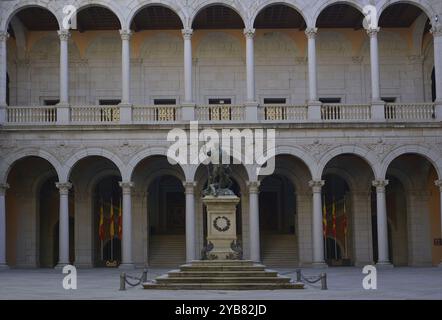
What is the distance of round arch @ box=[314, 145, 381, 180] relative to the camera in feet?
117

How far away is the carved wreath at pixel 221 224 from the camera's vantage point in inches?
1003

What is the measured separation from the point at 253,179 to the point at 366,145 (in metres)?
5.13

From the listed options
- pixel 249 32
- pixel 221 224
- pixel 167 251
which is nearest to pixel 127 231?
pixel 167 251

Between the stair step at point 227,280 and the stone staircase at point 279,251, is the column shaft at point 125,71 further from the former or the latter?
the stair step at point 227,280

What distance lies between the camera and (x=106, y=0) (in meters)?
36.5

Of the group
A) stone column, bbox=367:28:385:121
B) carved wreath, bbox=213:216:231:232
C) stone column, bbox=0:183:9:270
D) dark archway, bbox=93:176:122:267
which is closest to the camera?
carved wreath, bbox=213:216:231:232

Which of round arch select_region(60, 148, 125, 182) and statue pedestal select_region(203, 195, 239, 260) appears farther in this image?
round arch select_region(60, 148, 125, 182)

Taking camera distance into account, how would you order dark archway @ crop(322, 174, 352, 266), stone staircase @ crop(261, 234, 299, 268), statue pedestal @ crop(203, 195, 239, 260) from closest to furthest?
statue pedestal @ crop(203, 195, 239, 260), stone staircase @ crop(261, 234, 299, 268), dark archway @ crop(322, 174, 352, 266)

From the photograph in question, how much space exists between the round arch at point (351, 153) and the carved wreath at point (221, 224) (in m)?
10.8

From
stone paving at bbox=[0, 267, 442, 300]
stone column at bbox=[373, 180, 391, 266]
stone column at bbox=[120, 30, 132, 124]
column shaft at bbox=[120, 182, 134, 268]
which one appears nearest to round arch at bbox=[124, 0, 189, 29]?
stone column at bbox=[120, 30, 132, 124]

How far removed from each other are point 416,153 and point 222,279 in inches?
623

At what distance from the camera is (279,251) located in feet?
130

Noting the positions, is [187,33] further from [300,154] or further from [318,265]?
[318,265]

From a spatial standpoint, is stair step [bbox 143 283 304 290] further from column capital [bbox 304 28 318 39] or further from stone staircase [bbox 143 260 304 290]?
column capital [bbox 304 28 318 39]
